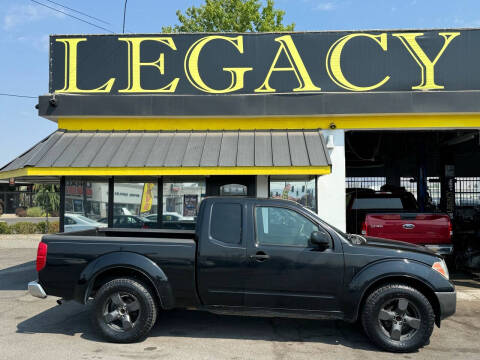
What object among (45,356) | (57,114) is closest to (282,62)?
(57,114)

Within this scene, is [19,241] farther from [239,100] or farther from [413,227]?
[413,227]

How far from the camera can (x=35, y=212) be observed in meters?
29.6

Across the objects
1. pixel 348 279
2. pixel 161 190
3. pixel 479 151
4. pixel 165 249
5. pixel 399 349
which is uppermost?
pixel 479 151

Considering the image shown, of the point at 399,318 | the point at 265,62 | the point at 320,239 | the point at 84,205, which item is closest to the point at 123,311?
the point at 320,239

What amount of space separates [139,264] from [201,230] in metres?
0.90

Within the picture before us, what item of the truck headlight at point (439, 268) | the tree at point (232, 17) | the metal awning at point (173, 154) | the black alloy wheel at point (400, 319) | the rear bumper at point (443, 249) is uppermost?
the tree at point (232, 17)

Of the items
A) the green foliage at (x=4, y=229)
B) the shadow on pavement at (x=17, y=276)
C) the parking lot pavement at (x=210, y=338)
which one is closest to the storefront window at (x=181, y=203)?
the parking lot pavement at (x=210, y=338)

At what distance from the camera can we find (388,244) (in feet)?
16.8

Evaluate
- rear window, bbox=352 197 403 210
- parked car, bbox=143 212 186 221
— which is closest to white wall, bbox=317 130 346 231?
rear window, bbox=352 197 403 210

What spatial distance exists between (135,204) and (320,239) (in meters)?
5.60

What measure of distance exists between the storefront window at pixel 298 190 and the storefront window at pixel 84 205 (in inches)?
162

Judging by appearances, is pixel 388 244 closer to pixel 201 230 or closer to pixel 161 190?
pixel 201 230

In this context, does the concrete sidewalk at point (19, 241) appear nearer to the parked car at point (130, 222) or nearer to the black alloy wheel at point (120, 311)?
the parked car at point (130, 222)

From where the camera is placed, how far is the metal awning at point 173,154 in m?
7.89
